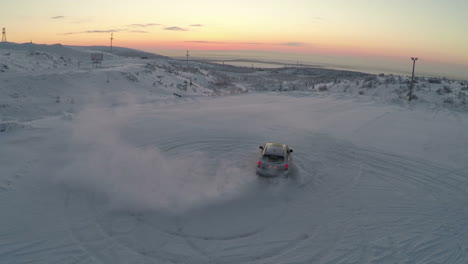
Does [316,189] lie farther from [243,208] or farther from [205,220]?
[205,220]

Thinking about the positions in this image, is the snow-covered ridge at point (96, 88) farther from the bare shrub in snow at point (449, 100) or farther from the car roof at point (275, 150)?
the car roof at point (275, 150)

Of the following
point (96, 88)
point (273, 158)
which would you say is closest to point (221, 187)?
point (273, 158)

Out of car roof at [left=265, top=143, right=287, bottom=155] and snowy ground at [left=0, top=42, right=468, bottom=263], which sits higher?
car roof at [left=265, top=143, right=287, bottom=155]

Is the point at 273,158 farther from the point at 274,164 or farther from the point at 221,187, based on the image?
the point at 221,187

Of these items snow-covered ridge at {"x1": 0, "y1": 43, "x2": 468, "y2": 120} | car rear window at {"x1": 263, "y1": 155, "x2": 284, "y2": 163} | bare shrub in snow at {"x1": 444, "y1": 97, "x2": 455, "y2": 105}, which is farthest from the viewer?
bare shrub in snow at {"x1": 444, "y1": 97, "x2": 455, "y2": 105}

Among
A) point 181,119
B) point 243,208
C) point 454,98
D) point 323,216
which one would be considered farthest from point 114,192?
point 454,98

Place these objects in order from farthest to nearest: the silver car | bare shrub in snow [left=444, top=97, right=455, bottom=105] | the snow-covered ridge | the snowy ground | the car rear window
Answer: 1. bare shrub in snow [left=444, top=97, right=455, bottom=105]
2. the snow-covered ridge
3. the car rear window
4. the silver car
5. the snowy ground

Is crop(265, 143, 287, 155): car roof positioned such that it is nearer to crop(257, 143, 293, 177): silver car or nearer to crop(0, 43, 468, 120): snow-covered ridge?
crop(257, 143, 293, 177): silver car

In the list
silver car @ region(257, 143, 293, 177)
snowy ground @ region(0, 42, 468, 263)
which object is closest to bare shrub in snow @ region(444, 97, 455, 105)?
snowy ground @ region(0, 42, 468, 263)

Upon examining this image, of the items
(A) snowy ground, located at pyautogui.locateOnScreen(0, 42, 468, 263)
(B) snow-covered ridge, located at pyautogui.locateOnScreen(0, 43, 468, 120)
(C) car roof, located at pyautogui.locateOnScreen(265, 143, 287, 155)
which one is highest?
(B) snow-covered ridge, located at pyautogui.locateOnScreen(0, 43, 468, 120)
